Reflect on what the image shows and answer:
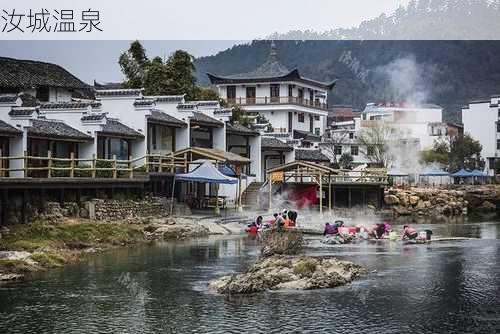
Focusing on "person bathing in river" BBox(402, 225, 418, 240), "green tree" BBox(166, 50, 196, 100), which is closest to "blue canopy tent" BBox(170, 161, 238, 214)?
"person bathing in river" BBox(402, 225, 418, 240)

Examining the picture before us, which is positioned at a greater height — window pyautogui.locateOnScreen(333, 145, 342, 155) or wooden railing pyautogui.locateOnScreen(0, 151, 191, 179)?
window pyautogui.locateOnScreen(333, 145, 342, 155)

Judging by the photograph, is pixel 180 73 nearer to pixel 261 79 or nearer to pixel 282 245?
pixel 261 79

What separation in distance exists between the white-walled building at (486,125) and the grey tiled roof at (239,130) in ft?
149

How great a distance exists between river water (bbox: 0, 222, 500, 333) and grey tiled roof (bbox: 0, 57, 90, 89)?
25266mm

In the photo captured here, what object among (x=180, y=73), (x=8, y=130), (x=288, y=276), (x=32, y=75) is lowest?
(x=288, y=276)

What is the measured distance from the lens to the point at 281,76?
9462 cm

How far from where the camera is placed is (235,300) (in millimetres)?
25422

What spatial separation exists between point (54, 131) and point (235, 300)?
22522 mm

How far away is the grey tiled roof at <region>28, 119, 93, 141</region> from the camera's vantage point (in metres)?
41.9

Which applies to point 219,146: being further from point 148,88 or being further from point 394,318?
point 394,318

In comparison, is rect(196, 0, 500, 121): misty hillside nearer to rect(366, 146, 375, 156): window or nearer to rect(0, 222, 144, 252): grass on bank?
rect(366, 146, 375, 156): window

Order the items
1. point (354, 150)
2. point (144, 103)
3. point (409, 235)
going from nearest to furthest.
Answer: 1. point (409, 235)
2. point (144, 103)
3. point (354, 150)

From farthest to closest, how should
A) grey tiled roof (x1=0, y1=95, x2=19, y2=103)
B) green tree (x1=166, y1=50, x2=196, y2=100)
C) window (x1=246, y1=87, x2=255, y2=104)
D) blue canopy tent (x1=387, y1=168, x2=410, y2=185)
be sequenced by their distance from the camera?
window (x1=246, y1=87, x2=255, y2=104), blue canopy tent (x1=387, y1=168, x2=410, y2=185), green tree (x1=166, y1=50, x2=196, y2=100), grey tiled roof (x1=0, y1=95, x2=19, y2=103)

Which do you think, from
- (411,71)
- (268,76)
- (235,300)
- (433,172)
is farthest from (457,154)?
(411,71)
